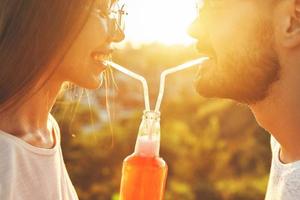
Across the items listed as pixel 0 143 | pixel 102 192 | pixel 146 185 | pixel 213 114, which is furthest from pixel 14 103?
pixel 213 114

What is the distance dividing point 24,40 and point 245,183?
607 cm

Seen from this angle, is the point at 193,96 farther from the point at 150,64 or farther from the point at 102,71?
the point at 102,71

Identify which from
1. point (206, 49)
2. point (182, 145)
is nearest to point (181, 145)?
point (182, 145)

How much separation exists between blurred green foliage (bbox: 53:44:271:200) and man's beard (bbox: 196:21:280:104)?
4.81 m

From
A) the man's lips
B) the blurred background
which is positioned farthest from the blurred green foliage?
the man's lips

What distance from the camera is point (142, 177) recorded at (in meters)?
2.22

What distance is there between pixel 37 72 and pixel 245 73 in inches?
27.8

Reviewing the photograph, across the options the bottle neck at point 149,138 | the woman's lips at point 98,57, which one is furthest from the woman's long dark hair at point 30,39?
the bottle neck at point 149,138

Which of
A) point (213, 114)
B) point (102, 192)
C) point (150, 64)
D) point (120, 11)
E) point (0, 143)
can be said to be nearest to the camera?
point (0, 143)

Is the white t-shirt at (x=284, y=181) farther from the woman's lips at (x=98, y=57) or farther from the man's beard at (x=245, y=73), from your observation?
the woman's lips at (x=98, y=57)

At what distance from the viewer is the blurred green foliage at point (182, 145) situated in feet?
25.1

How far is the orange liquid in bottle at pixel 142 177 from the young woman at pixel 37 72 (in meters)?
0.21

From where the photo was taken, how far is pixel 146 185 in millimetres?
2223

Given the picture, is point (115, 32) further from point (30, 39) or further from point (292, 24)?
point (292, 24)
